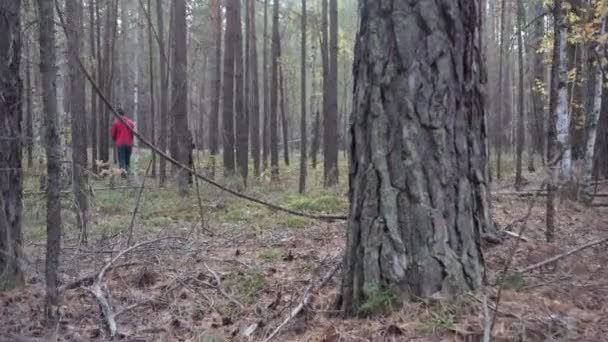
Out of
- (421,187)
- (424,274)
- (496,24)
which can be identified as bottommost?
(424,274)

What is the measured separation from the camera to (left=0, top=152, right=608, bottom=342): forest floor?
A: 7.74ft

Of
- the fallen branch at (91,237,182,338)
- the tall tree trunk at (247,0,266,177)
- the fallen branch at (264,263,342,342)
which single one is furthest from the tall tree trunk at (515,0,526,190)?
the fallen branch at (91,237,182,338)

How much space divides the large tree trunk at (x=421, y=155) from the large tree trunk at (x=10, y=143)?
279 centimetres

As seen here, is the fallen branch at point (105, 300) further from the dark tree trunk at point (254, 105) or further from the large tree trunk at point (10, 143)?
the dark tree trunk at point (254, 105)

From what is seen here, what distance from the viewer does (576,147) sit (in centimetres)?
1033

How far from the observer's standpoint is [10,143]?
3945 mm

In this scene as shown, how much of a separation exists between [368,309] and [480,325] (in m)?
0.54

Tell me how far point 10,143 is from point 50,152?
3.35 ft

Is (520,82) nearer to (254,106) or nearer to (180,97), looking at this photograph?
(254,106)

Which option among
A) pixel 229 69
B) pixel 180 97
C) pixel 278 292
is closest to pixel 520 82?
pixel 229 69

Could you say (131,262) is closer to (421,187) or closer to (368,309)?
(368,309)

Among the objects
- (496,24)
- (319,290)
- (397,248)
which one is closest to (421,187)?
(397,248)

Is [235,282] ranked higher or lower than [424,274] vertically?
lower

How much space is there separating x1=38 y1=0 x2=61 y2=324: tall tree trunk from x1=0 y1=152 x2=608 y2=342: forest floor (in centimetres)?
37
